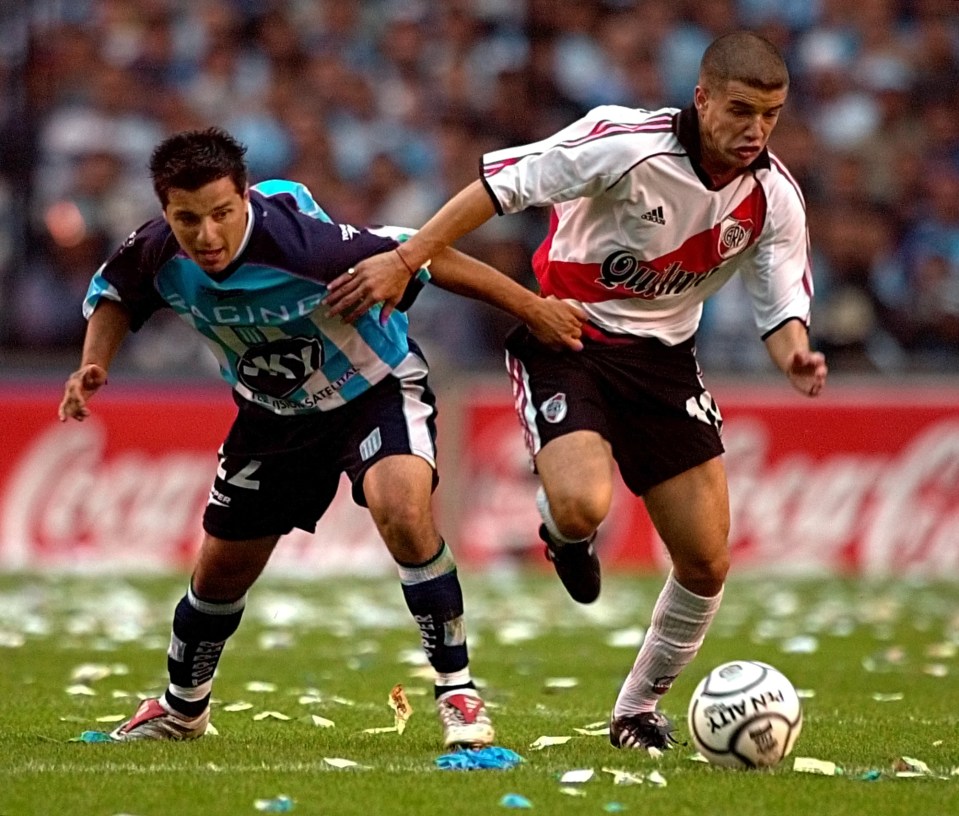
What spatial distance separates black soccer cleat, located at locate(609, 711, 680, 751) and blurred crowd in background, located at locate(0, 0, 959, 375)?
29.2ft

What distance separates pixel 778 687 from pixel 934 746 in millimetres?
999

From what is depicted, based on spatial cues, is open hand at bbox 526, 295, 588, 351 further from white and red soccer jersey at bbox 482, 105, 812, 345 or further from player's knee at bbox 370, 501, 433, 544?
player's knee at bbox 370, 501, 433, 544

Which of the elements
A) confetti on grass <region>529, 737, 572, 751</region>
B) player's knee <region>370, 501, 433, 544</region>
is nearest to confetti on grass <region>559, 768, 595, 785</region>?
confetti on grass <region>529, 737, 572, 751</region>

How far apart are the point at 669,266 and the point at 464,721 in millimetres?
1808

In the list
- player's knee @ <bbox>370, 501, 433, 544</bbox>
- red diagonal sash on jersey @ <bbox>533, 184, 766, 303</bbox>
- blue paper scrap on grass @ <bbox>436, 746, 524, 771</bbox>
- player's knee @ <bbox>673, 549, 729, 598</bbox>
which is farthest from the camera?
red diagonal sash on jersey @ <bbox>533, 184, 766, 303</bbox>

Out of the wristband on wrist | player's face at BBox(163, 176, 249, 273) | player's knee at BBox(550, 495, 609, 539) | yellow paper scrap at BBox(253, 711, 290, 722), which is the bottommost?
yellow paper scrap at BBox(253, 711, 290, 722)

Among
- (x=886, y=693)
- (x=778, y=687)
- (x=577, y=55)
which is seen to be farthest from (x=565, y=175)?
(x=577, y=55)

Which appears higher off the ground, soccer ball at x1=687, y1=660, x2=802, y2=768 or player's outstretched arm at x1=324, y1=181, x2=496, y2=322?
player's outstretched arm at x1=324, y1=181, x2=496, y2=322

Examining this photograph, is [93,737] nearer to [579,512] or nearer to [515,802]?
[579,512]

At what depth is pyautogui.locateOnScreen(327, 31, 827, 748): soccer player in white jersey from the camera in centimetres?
644

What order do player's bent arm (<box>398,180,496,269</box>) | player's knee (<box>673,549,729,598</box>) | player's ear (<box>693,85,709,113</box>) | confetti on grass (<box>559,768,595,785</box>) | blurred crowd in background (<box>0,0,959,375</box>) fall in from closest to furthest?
1. confetti on grass (<box>559,768,595,785</box>)
2. player's bent arm (<box>398,180,496,269</box>)
3. player's ear (<box>693,85,709,113</box>)
4. player's knee (<box>673,549,729,598</box>)
5. blurred crowd in background (<box>0,0,959,375</box>)

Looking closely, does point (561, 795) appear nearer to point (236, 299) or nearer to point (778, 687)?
point (778, 687)

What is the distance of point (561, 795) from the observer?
5.39 metres

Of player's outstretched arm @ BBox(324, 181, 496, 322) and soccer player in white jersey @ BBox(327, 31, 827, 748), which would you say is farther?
soccer player in white jersey @ BBox(327, 31, 827, 748)
